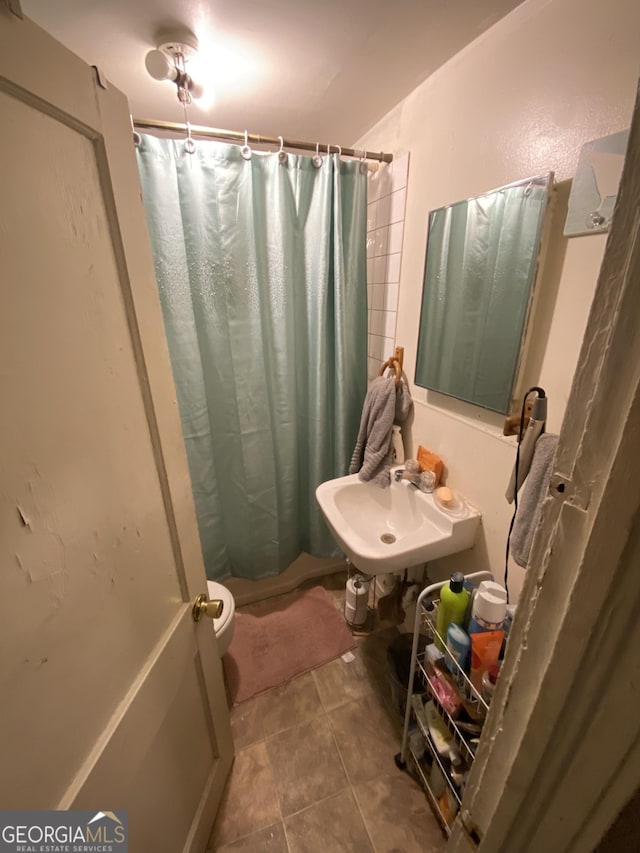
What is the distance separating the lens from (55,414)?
1.52ft

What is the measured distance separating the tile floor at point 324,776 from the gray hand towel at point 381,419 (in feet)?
2.95

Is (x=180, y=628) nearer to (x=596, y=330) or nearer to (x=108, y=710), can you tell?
(x=108, y=710)

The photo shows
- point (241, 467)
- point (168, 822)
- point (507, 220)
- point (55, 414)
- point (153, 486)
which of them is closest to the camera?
point (55, 414)

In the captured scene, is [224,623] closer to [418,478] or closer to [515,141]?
[418,478]

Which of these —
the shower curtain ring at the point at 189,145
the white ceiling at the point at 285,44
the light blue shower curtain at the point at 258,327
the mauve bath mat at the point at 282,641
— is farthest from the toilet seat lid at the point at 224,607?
the white ceiling at the point at 285,44

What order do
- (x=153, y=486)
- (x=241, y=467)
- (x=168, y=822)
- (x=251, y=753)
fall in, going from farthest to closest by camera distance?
1. (x=241, y=467)
2. (x=251, y=753)
3. (x=168, y=822)
4. (x=153, y=486)

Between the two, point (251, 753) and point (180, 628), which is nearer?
point (180, 628)

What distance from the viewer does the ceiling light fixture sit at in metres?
0.91

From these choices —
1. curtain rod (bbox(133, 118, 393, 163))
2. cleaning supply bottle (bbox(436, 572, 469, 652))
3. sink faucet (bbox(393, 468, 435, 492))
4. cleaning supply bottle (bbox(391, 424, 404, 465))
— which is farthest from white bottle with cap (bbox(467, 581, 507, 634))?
curtain rod (bbox(133, 118, 393, 163))

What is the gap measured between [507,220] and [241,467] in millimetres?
1355

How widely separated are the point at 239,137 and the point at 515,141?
922 mm

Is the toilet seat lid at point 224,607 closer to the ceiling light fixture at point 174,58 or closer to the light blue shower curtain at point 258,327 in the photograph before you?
the light blue shower curtain at point 258,327

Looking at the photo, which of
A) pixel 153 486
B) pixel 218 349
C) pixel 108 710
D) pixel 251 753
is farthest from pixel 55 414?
pixel 251 753

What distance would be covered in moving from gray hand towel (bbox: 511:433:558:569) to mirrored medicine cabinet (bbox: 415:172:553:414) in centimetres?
22
